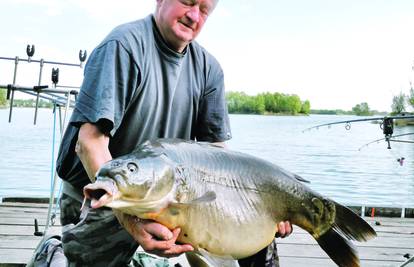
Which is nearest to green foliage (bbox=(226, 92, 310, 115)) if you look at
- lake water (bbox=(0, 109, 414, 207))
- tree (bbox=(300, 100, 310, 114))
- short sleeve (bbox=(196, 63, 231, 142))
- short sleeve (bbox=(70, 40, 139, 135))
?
tree (bbox=(300, 100, 310, 114))

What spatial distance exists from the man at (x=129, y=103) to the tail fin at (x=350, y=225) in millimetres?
270

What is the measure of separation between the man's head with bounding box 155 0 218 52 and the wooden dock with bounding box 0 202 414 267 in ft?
6.84

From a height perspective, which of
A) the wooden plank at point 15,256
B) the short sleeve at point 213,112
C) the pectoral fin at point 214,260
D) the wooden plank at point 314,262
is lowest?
the wooden plank at point 15,256

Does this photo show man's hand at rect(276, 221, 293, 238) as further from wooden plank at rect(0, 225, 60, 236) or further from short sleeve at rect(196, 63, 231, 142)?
wooden plank at rect(0, 225, 60, 236)

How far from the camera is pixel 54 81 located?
4.75 meters

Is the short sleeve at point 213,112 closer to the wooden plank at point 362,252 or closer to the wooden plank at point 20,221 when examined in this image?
the wooden plank at point 362,252

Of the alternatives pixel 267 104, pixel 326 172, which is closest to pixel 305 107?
pixel 267 104

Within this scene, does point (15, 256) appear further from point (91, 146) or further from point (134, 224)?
point (134, 224)

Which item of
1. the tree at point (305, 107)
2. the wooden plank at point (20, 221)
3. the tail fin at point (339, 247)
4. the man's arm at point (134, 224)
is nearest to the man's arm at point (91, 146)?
the man's arm at point (134, 224)

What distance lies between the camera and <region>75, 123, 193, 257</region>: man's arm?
7.07 ft

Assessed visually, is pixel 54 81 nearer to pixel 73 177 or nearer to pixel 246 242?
pixel 73 177

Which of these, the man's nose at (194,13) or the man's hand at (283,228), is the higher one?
the man's nose at (194,13)

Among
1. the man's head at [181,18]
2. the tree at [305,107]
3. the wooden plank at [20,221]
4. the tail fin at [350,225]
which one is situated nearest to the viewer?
the tail fin at [350,225]

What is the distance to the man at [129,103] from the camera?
258 centimetres
